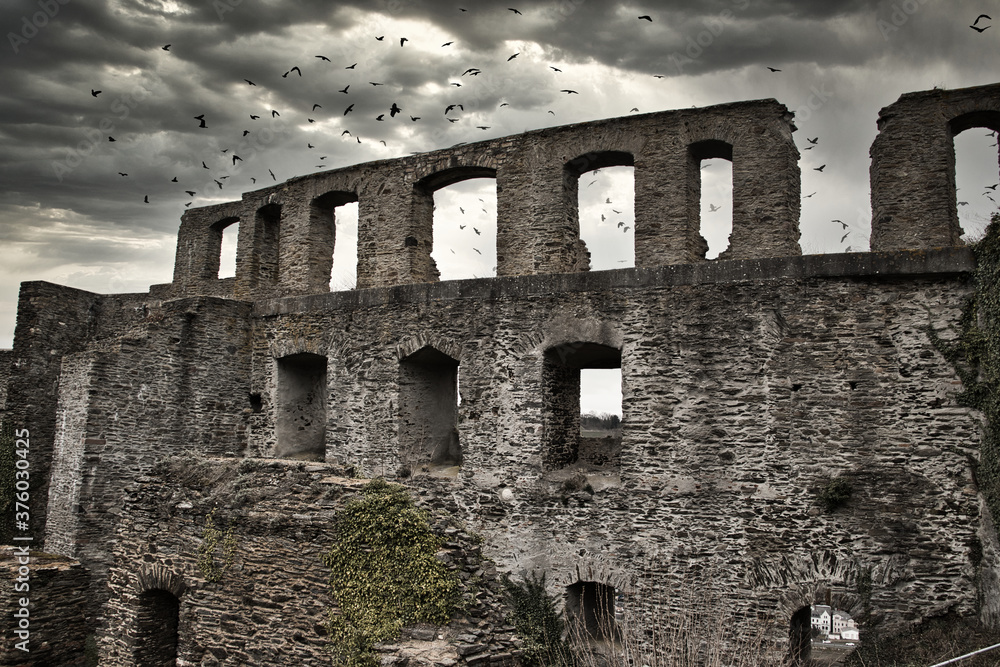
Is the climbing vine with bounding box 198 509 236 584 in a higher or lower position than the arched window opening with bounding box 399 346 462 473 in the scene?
lower

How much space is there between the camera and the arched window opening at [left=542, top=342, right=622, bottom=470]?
10.8 meters

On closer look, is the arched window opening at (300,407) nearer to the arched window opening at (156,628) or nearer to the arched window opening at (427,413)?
the arched window opening at (427,413)

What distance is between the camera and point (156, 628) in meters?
8.41

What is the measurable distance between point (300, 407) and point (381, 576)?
8.26 meters

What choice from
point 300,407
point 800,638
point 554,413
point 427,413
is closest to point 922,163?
point 554,413

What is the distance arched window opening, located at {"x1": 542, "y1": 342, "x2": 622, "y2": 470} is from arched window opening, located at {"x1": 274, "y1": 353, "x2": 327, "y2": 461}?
470cm

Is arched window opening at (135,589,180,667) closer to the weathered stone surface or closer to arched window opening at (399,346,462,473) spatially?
the weathered stone surface

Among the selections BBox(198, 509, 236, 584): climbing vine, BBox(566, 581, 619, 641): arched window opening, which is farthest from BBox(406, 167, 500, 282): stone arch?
BBox(198, 509, 236, 584): climbing vine

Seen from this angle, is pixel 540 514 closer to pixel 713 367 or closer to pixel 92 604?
pixel 713 367

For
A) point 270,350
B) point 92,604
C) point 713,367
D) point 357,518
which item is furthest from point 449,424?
point 92,604

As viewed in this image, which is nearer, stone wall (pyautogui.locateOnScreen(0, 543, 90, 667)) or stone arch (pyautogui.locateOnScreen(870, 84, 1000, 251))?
stone wall (pyautogui.locateOnScreen(0, 543, 90, 667))

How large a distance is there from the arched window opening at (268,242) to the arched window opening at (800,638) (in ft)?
40.4

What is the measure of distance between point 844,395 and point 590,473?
3.54m

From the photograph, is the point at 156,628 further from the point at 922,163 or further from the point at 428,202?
the point at 922,163
